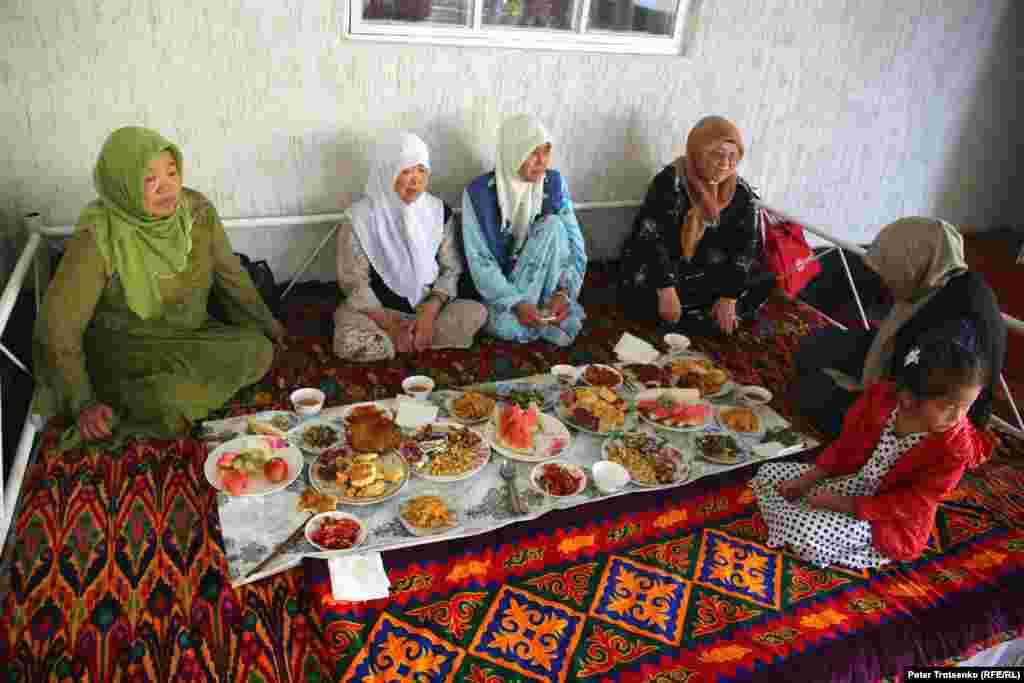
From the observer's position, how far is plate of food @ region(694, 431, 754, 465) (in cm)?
245

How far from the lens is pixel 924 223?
2.55 metres

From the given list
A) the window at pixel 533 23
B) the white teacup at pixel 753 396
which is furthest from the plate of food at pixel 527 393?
the window at pixel 533 23

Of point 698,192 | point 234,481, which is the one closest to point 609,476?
point 234,481

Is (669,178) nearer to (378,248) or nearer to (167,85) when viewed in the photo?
(378,248)

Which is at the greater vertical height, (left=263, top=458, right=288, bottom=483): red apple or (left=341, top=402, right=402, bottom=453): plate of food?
(left=341, top=402, right=402, bottom=453): plate of food

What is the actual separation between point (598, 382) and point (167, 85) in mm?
2085

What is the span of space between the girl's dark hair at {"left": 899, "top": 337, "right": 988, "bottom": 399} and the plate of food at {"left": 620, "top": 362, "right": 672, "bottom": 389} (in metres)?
1.07

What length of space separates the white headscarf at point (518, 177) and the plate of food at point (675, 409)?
3.31 feet

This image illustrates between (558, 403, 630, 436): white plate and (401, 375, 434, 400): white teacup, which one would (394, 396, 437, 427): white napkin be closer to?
(401, 375, 434, 400): white teacup

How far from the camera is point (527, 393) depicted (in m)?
2.68

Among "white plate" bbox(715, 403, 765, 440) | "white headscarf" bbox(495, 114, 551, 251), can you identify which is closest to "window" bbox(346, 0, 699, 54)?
"white headscarf" bbox(495, 114, 551, 251)

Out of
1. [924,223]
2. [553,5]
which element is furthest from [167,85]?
[924,223]

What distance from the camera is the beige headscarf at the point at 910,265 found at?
98.8 inches

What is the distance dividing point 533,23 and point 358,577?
2691 millimetres
